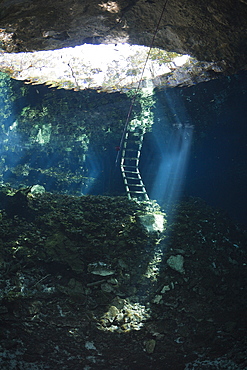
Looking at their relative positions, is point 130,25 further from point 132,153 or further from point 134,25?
point 132,153

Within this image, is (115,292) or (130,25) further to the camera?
(130,25)

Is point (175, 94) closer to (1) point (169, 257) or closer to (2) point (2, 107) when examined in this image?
(1) point (169, 257)

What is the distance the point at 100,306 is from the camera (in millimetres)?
3059

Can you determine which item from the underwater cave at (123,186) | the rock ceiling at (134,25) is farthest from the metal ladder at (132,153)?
the rock ceiling at (134,25)

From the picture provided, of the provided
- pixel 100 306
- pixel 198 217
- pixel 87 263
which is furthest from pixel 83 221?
pixel 198 217

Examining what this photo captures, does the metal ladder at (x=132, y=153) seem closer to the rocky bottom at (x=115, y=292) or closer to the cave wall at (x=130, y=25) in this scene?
the rocky bottom at (x=115, y=292)

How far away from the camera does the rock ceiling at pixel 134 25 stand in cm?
286

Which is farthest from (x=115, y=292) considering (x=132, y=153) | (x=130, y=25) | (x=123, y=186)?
(x=132, y=153)

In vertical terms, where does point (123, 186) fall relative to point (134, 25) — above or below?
below

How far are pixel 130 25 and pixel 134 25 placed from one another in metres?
0.05

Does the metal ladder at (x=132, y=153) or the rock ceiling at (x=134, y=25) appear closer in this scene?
the rock ceiling at (x=134, y=25)

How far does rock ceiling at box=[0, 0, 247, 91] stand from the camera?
2864mm

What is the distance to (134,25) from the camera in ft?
10.9

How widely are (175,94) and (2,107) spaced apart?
366cm
